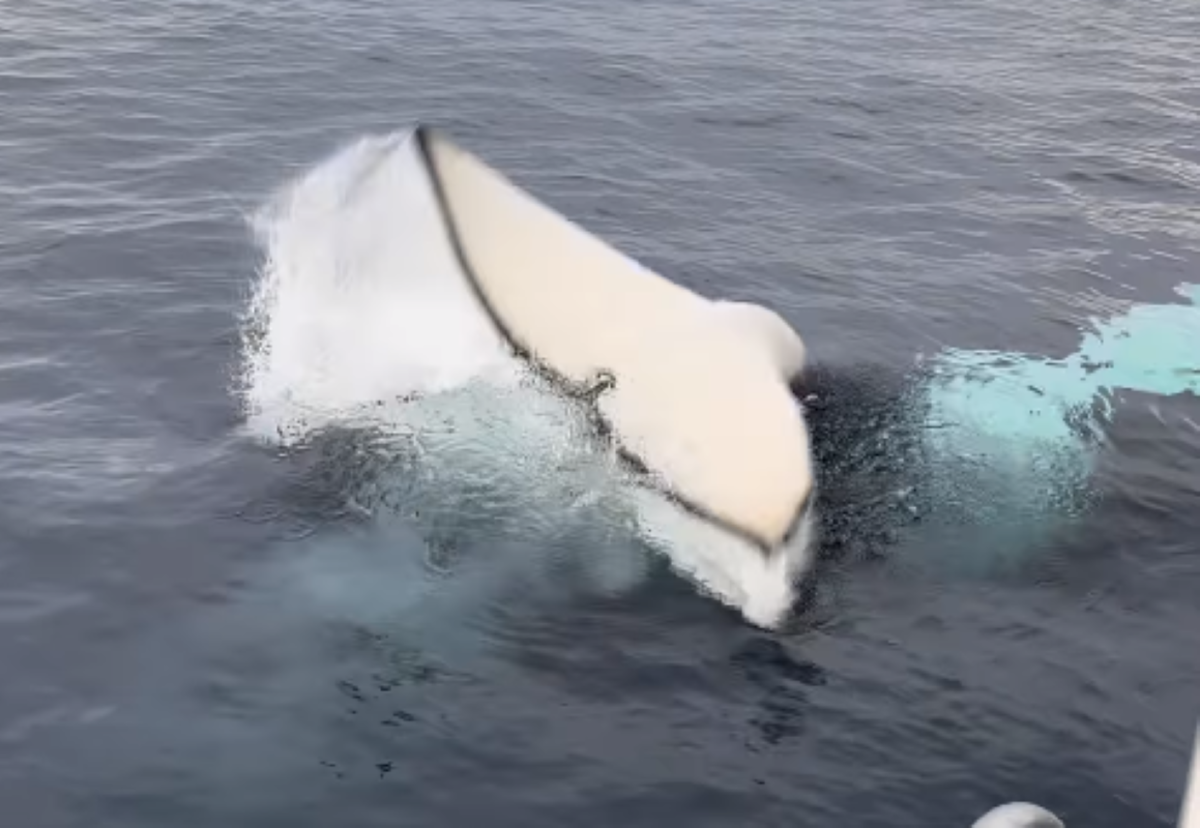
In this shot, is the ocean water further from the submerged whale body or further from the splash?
the submerged whale body

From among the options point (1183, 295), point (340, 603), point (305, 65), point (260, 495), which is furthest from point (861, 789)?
point (305, 65)

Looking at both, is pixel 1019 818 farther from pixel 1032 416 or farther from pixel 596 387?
pixel 1032 416

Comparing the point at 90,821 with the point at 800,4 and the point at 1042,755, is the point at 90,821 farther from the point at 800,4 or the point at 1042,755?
the point at 800,4

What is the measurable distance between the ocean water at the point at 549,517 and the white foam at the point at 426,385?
0.10ft

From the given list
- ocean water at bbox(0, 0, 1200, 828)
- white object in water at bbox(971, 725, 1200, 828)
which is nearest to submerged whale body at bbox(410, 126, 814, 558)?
ocean water at bbox(0, 0, 1200, 828)

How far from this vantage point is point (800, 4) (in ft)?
83.6

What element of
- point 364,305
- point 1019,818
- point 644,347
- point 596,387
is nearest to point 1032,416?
point 644,347

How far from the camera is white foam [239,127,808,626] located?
9297mm

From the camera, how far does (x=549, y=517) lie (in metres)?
9.51

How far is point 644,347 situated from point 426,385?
1.57 metres

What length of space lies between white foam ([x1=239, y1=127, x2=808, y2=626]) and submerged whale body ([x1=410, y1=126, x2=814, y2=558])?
16 cm

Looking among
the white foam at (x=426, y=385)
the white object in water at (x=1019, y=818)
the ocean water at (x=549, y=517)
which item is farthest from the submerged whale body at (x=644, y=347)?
the white object in water at (x=1019, y=818)

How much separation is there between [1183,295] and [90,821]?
1104cm

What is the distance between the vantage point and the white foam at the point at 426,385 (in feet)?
30.5
